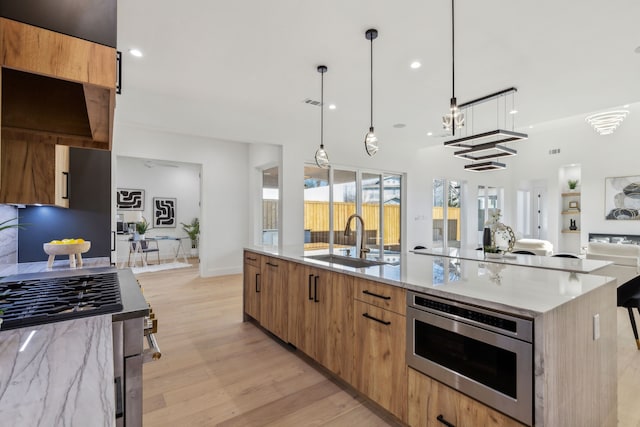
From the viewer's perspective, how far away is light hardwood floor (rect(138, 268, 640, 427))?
80.0 inches

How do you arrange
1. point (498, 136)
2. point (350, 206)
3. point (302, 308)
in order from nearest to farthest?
point (302, 308) < point (498, 136) < point (350, 206)

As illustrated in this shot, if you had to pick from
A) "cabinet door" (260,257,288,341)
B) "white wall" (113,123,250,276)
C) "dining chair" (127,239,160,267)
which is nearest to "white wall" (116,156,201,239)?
"dining chair" (127,239,160,267)

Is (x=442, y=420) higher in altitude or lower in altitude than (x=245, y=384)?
higher

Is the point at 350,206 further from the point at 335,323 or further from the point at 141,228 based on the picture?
the point at 141,228

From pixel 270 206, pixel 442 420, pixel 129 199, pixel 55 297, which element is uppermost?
pixel 129 199

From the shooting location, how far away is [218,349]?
3045mm

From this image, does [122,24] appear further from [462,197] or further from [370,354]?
[462,197]

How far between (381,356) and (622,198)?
8.49 meters

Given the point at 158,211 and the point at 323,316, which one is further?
the point at 158,211

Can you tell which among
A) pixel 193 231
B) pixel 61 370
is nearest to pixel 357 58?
pixel 61 370

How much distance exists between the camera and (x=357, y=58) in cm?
330

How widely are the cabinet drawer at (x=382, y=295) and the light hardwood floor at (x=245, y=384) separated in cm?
73

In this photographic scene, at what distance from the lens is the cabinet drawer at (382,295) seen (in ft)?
5.93

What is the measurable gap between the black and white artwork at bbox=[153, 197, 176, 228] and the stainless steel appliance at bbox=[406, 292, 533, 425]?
354 inches
